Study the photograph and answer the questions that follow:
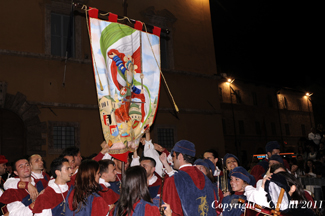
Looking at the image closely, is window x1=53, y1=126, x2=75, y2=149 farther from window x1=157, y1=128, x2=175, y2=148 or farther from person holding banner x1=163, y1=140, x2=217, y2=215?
person holding banner x1=163, y1=140, x2=217, y2=215

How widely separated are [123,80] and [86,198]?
121 inches

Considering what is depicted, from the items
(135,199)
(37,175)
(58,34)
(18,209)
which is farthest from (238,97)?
(135,199)

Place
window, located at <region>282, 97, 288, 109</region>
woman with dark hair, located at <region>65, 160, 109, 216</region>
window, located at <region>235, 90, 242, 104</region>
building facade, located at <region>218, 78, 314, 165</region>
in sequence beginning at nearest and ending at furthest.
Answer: woman with dark hair, located at <region>65, 160, 109, 216</region>, building facade, located at <region>218, 78, 314, 165</region>, window, located at <region>235, 90, 242, 104</region>, window, located at <region>282, 97, 288, 109</region>

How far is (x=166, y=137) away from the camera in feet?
49.8

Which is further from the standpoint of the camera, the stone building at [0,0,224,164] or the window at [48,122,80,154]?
the window at [48,122,80,154]

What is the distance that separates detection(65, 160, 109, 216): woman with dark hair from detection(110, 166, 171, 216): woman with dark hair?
0.52 m

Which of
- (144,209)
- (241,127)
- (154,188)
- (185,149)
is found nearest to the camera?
(144,209)

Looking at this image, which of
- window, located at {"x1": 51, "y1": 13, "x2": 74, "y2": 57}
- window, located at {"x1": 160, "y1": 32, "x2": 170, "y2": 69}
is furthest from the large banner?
window, located at {"x1": 160, "y1": 32, "x2": 170, "y2": 69}

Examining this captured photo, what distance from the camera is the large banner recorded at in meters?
5.86

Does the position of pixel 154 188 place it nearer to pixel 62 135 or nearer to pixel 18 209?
pixel 18 209

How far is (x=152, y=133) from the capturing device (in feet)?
48.3

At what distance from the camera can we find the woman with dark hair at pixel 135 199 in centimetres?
309

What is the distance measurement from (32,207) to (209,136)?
43.1 feet

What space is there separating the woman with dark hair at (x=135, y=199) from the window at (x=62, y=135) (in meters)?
9.80
